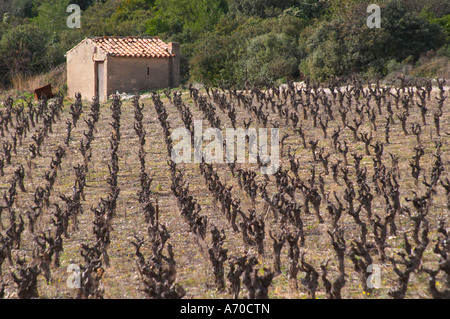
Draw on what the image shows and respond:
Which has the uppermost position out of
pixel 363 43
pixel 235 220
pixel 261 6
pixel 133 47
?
pixel 261 6

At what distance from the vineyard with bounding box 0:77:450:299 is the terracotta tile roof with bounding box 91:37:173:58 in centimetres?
1006

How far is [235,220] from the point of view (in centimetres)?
1133

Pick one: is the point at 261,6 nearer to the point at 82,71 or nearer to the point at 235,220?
the point at 82,71

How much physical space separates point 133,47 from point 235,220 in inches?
834

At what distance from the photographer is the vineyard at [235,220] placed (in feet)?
26.4

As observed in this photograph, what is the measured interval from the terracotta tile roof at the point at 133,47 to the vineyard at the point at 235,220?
33.0 feet

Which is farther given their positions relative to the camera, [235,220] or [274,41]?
[274,41]

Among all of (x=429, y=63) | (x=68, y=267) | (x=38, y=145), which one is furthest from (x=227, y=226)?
(x=429, y=63)

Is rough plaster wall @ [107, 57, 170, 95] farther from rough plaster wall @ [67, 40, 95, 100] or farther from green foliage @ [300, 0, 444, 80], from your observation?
green foliage @ [300, 0, 444, 80]

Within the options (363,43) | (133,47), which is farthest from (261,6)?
(133,47)

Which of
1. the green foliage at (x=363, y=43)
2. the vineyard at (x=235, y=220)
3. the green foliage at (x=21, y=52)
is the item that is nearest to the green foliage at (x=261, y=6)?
the green foliage at (x=363, y=43)
